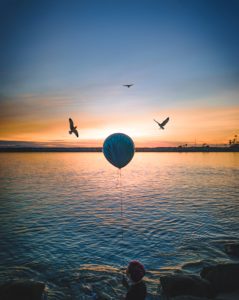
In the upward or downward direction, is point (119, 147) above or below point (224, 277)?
above

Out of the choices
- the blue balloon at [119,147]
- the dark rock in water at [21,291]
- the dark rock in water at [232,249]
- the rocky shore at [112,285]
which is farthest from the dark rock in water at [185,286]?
the blue balloon at [119,147]

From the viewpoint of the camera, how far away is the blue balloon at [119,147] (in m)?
11.2

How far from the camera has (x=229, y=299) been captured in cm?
756

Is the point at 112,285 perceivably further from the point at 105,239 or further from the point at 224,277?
the point at 105,239

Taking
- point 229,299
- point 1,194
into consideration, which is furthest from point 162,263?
point 1,194

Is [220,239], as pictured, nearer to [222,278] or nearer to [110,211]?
[222,278]

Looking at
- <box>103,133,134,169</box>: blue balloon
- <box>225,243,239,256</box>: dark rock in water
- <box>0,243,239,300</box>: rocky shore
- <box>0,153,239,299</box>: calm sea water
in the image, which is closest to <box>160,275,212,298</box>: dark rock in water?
<box>0,243,239,300</box>: rocky shore

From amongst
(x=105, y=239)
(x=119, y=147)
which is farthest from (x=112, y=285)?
(x=119, y=147)

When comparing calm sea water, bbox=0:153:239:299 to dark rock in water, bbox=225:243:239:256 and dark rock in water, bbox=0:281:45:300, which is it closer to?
dark rock in water, bbox=225:243:239:256

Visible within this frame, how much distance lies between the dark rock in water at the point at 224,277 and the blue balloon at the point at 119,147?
558 cm

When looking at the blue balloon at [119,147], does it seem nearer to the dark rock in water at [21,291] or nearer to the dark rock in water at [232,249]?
the dark rock in water at [21,291]

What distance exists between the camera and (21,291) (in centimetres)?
753

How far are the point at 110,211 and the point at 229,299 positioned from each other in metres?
13.8

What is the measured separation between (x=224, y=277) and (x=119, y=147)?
6.22 m
